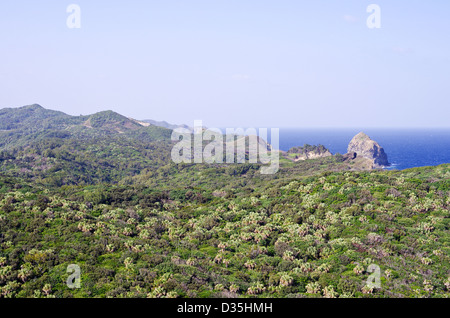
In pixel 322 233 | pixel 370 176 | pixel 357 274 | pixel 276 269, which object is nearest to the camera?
pixel 357 274

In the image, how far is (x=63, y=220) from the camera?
44531 mm

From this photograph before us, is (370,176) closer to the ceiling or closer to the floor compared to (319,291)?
closer to the ceiling

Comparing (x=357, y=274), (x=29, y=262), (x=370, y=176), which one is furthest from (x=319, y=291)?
(x=370, y=176)

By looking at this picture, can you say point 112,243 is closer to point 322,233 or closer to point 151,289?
point 151,289

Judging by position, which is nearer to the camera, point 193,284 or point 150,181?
point 193,284

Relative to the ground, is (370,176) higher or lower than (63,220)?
higher
